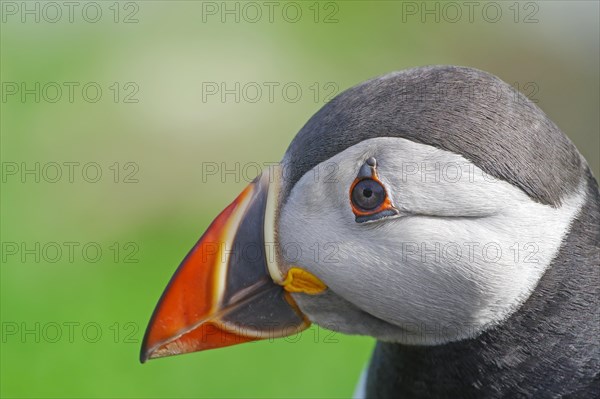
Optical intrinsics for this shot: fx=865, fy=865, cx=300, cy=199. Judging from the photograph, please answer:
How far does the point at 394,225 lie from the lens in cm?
260

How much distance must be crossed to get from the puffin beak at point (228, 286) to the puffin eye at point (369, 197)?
1.05ft

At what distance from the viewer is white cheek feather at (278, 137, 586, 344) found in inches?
98.5

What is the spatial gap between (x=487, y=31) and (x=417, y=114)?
26.1 ft

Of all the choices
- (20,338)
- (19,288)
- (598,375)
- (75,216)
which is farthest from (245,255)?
(75,216)

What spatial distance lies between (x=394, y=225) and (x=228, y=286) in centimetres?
61

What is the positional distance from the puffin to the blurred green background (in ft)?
10.3

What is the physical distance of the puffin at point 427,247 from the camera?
8.27ft

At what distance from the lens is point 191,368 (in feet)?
19.7
